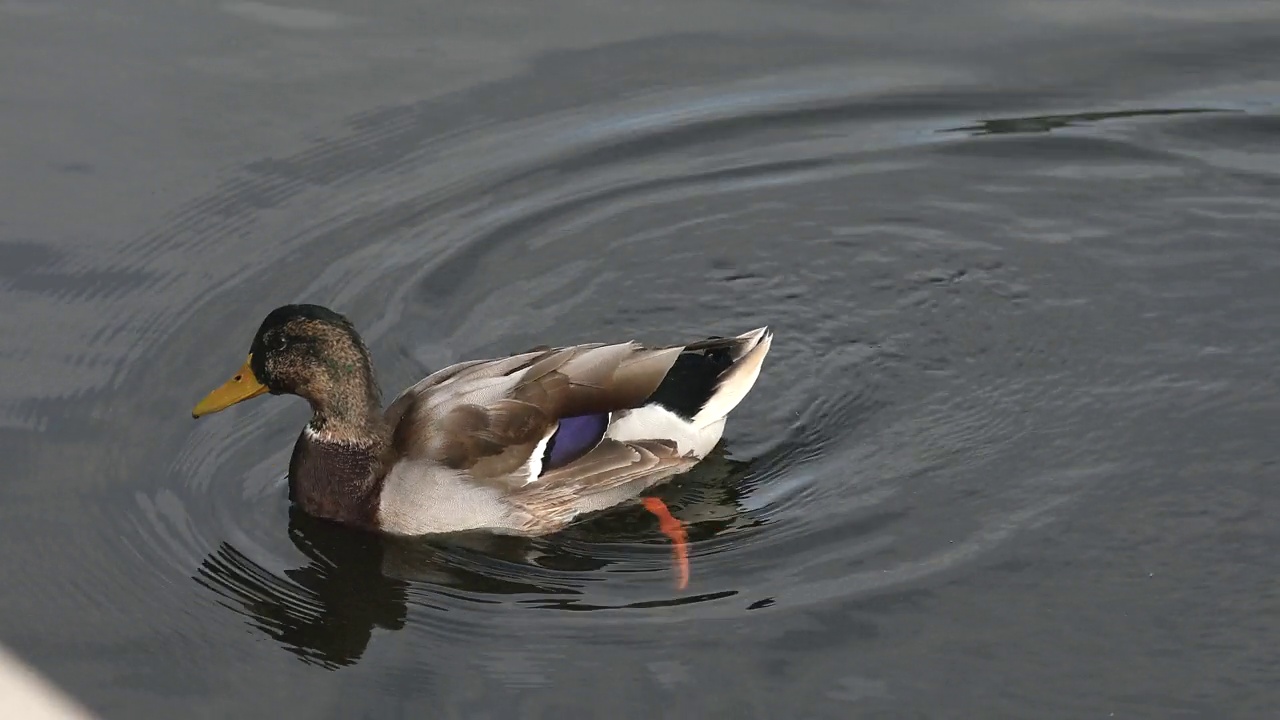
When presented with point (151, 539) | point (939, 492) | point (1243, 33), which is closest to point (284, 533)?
point (151, 539)

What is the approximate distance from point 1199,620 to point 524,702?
2669 millimetres

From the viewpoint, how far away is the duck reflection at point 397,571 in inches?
269

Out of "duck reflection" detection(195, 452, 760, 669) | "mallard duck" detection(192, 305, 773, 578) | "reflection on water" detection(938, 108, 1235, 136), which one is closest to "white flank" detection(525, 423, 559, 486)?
"mallard duck" detection(192, 305, 773, 578)

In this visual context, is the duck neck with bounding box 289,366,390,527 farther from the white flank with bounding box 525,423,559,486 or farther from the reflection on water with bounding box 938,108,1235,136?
the reflection on water with bounding box 938,108,1235,136

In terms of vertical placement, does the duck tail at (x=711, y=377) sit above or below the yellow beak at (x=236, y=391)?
below

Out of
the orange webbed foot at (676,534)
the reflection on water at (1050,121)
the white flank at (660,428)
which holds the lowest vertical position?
the orange webbed foot at (676,534)

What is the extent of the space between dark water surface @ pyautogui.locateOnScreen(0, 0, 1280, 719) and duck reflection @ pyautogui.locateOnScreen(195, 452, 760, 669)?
21mm

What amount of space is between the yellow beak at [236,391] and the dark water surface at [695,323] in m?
0.41

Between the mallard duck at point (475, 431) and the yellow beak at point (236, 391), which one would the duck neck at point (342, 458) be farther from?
the yellow beak at point (236, 391)

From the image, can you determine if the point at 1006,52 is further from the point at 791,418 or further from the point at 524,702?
the point at 524,702

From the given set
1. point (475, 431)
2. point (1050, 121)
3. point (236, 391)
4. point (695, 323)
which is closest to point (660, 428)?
point (475, 431)

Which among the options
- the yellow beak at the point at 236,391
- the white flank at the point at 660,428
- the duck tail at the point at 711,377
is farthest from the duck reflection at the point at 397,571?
the yellow beak at the point at 236,391

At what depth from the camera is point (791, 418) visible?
816 cm

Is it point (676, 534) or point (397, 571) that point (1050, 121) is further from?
point (397, 571)
